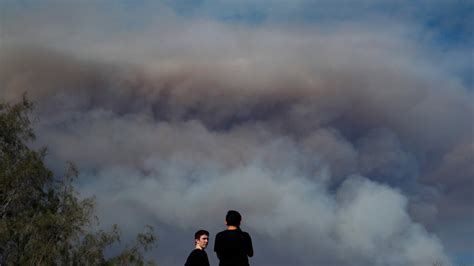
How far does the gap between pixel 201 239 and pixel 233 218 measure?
3.74 ft

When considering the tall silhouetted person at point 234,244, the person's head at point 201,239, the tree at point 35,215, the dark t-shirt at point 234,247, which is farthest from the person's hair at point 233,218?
the tree at point 35,215

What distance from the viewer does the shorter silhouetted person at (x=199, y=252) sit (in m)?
10.6

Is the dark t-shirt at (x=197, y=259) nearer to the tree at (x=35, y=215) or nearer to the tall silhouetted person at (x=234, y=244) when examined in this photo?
the tall silhouetted person at (x=234, y=244)

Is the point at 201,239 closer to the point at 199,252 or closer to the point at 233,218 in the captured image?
the point at 199,252

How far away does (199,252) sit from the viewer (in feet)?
35.0

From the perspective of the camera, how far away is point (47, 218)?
129 feet

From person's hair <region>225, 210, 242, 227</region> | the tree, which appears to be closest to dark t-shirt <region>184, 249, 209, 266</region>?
person's hair <region>225, 210, 242, 227</region>

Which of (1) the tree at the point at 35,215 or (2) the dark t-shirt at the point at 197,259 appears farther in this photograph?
(1) the tree at the point at 35,215

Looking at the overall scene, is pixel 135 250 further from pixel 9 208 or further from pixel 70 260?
pixel 9 208

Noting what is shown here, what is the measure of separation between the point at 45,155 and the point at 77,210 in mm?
4774

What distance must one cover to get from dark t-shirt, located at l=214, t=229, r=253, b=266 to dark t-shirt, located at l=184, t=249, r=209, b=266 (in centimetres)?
71

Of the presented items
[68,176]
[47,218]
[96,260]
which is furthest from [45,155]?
[96,260]

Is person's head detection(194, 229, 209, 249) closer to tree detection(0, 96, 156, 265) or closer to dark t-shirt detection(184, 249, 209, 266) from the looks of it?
dark t-shirt detection(184, 249, 209, 266)

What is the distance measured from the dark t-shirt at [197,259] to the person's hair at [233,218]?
1046 millimetres
